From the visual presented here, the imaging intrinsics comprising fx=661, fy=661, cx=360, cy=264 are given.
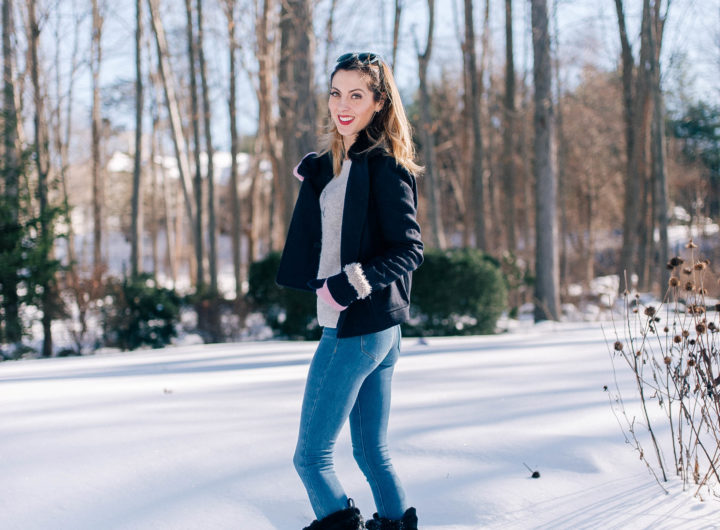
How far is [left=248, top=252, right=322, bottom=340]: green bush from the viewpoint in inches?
391

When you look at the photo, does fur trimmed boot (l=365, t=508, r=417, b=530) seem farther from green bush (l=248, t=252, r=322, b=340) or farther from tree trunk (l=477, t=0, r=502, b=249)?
tree trunk (l=477, t=0, r=502, b=249)

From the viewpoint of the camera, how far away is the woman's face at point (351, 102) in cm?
219

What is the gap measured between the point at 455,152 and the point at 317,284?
26.5m

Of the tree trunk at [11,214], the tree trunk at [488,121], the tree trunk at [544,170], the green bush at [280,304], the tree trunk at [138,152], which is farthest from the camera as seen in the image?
the tree trunk at [488,121]

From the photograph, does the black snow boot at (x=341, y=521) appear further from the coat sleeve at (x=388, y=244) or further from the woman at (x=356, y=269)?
the coat sleeve at (x=388, y=244)

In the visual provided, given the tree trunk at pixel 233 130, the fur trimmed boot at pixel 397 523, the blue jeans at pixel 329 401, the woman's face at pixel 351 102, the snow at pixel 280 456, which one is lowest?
the snow at pixel 280 456

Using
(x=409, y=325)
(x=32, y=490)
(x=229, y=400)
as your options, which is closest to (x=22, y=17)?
(x=409, y=325)

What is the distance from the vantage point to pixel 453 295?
10.1m

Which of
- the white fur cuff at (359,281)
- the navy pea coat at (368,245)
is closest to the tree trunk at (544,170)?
the navy pea coat at (368,245)

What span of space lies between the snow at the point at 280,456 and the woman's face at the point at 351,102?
1.65m

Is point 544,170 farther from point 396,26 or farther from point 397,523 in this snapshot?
point 397,523

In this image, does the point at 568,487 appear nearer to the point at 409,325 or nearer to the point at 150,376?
the point at 150,376

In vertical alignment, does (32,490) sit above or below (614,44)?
below

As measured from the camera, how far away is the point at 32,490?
9.34 feet
